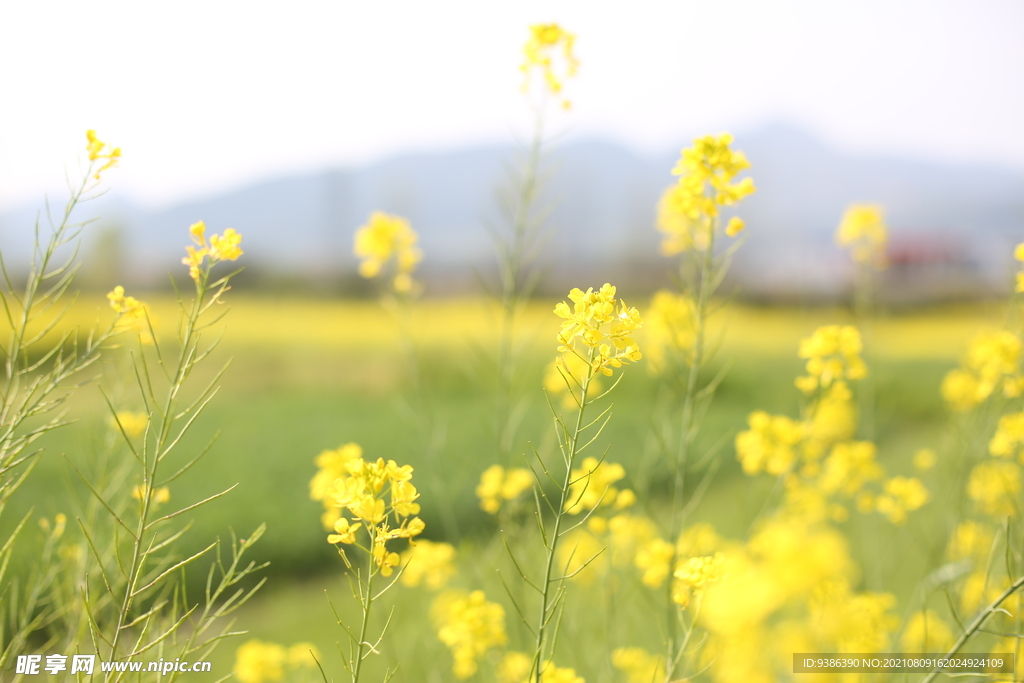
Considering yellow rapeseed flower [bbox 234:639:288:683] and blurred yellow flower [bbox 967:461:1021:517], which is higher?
blurred yellow flower [bbox 967:461:1021:517]

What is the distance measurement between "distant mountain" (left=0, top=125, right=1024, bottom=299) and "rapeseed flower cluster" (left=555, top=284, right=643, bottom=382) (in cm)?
70

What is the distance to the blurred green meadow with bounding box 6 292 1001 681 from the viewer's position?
6.98 feet

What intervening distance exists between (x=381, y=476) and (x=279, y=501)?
448 centimetres

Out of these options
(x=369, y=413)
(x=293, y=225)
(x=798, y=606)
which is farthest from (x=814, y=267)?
(x=293, y=225)

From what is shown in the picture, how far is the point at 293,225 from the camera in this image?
30.4 meters

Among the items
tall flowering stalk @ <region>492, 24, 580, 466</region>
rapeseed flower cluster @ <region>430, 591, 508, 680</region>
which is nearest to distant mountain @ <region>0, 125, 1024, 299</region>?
tall flowering stalk @ <region>492, 24, 580, 466</region>

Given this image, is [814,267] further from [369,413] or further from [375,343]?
[369,413]

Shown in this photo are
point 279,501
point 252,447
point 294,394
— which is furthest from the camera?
point 294,394

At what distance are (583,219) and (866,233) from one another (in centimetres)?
1611

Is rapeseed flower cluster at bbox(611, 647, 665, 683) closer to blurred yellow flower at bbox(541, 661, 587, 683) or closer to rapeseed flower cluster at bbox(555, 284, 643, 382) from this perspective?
blurred yellow flower at bbox(541, 661, 587, 683)

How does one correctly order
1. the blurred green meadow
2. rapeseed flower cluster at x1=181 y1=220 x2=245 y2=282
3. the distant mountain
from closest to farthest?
rapeseed flower cluster at x1=181 y1=220 x2=245 y2=282 < the blurred green meadow < the distant mountain

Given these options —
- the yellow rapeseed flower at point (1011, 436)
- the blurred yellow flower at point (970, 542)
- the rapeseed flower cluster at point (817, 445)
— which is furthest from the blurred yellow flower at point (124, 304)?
the blurred yellow flower at point (970, 542)

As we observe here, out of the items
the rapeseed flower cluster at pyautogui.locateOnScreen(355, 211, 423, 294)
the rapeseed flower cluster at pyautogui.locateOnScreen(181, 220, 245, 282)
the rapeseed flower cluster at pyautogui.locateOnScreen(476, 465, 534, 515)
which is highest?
the rapeseed flower cluster at pyautogui.locateOnScreen(181, 220, 245, 282)

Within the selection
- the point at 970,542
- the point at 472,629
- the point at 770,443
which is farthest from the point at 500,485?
the point at 970,542
